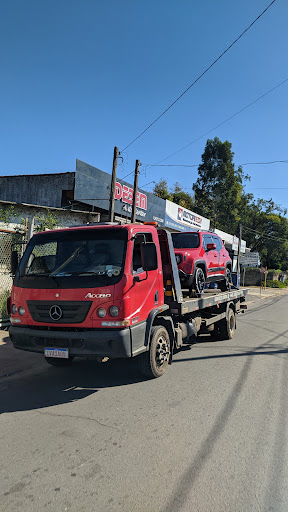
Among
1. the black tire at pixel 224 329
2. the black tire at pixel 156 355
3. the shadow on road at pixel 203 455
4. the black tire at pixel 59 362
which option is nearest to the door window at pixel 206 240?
the black tire at pixel 224 329

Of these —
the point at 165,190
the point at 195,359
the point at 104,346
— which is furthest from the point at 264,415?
the point at 165,190

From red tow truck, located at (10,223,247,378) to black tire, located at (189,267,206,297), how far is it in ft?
4.99

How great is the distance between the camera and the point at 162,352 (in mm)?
5309

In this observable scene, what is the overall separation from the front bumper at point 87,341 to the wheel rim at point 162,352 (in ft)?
3.14

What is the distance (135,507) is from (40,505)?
698 millimetres

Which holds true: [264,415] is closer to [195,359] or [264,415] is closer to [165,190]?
[195,359]

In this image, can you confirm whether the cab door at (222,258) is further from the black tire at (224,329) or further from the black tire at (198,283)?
the black tire at (198,283)

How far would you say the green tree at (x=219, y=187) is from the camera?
49812 mm

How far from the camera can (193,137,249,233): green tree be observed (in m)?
49.8

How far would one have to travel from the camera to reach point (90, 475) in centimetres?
283

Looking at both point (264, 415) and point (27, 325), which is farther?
point (27, 325)

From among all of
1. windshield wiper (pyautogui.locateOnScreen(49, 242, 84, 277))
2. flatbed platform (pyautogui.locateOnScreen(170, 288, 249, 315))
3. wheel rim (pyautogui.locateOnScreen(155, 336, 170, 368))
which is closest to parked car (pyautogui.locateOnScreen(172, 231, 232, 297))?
flatbed platform (pyautogui.locateOnScreen(170, 288, 249, 315))

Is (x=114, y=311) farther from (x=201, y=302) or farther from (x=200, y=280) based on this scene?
(x=200, y=280)

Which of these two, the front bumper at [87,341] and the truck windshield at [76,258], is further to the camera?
the truck windshield at [76,258]
